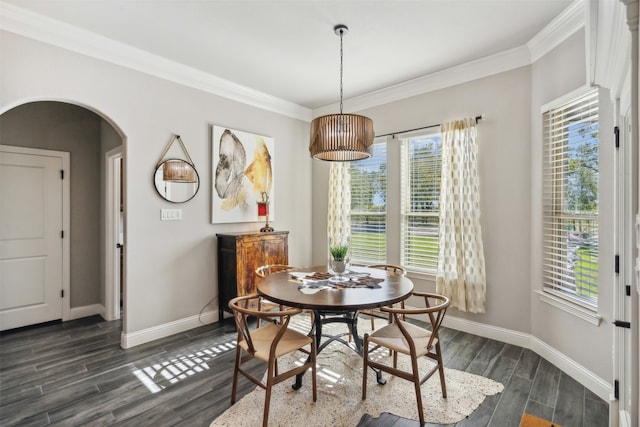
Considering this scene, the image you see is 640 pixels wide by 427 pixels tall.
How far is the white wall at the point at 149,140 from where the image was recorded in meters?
2.67

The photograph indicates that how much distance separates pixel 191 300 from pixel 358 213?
7.99 ft

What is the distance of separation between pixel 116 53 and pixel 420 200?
3.57 meters

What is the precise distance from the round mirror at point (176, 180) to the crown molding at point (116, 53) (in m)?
0.92

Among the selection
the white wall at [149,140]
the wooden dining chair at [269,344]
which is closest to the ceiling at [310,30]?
the white wall at [149,140]

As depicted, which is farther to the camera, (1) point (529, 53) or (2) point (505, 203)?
(2) point (505, 203)

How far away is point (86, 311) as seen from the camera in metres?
4.12

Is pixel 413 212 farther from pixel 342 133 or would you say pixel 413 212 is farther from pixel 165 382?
pixel 165 382

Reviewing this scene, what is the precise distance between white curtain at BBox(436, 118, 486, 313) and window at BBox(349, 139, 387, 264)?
0.88 m

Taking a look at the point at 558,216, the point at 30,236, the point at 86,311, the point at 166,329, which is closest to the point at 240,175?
the point at 166,329

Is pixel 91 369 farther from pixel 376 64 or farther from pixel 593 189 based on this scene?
pixel 593 189

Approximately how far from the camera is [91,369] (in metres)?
2.75

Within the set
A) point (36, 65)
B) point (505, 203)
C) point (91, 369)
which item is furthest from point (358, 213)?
point (36, 65)

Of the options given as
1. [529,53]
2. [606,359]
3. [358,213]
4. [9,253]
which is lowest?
[606,359]

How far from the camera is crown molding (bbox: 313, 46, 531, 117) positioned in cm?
320
